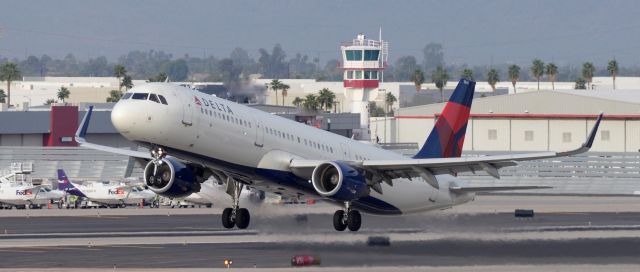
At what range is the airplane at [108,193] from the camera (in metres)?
102

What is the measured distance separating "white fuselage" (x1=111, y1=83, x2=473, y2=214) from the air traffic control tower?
119 m

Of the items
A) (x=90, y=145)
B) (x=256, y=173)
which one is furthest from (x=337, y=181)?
(x=90, y=145)

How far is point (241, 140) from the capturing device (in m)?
56.1

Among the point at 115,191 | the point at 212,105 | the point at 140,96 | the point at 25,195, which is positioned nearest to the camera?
the point at 140,96

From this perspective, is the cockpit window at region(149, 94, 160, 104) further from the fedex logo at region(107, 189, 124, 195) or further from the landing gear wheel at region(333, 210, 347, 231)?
the fedex logo at region(107, 189, 124, 195)

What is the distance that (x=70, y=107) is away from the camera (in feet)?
454

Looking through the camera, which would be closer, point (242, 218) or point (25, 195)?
point (242, 218)

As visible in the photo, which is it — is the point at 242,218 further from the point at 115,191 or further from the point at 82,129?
the point at 115,191

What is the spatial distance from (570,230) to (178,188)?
2649 centimetres

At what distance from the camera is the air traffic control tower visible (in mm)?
186000

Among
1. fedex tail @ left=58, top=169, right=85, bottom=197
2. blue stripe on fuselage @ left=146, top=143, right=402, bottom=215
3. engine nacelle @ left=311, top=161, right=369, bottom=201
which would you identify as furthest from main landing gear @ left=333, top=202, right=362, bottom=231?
fedex tail @ left=58, top=169, right=85, bottom=197

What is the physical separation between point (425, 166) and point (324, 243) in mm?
6338

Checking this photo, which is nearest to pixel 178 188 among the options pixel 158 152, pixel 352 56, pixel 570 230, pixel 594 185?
pixel 158 152

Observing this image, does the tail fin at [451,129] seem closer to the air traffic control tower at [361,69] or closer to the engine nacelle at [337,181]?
the engine nacelle at [337,181]
